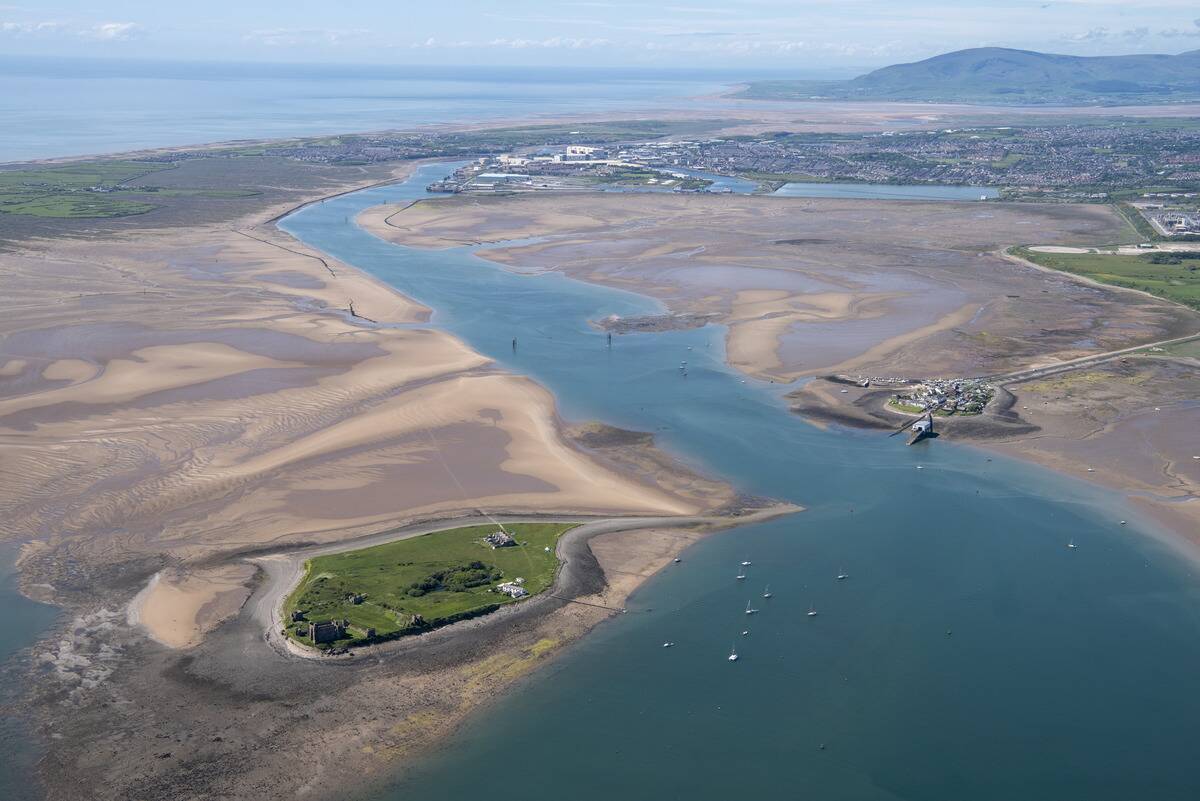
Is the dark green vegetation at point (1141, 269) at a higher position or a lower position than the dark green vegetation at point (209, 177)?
lower

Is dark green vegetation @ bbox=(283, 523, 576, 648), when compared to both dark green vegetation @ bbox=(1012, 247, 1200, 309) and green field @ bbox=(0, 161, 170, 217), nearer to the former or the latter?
dark green vegetation @ bbox=(1012, 247, 1200, 309)

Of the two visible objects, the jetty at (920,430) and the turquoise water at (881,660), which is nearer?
the turquoise water at (881,660)

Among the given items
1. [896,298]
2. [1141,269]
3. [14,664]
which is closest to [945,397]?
[896,298]

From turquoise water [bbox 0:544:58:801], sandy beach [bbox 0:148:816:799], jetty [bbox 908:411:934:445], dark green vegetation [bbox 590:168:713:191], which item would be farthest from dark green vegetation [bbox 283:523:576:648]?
dark green vegetation [bbox 590:168:713:191]

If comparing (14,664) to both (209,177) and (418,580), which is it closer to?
(418,580)

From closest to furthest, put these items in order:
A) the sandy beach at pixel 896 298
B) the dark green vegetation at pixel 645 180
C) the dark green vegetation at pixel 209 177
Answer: the sandy beach at pixel 896 298
the dark green vegetation at pixel 209 177
the dark green vegetation at pixel 645 180

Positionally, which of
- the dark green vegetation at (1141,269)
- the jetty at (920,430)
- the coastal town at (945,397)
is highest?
the dark green vegetation at (1141,269)

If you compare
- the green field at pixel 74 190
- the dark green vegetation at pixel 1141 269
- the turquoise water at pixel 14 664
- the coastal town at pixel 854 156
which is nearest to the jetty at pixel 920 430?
the dark green vegetation at pixel 1141 269

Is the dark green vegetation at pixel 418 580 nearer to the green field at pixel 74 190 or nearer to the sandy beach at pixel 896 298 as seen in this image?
the sandy beach at pixel 896 298
